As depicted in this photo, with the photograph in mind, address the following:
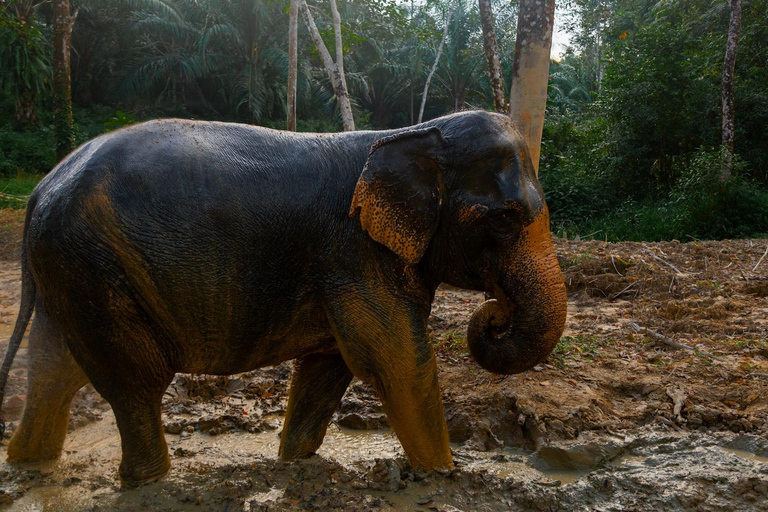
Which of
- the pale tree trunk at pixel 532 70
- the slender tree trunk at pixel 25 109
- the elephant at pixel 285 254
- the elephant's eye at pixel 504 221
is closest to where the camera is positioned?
the elephant at pixel 285 254

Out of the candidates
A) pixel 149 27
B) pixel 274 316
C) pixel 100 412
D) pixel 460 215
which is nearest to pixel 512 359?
pixel 460 215

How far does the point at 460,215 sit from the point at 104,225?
1.55m

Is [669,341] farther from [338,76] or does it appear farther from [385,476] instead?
[338,76]

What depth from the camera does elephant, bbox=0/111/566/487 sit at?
284cm

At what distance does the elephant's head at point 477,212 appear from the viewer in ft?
9.48

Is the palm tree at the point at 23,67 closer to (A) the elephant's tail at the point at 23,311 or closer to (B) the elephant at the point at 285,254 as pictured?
(A) the elephant's tail at the point at 23,311

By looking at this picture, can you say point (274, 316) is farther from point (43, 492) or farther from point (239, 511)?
point (43, 492)

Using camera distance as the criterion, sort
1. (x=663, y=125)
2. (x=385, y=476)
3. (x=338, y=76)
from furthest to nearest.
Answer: (x=663, y=125) < (x=338, y=76) < (x=385, y=476)

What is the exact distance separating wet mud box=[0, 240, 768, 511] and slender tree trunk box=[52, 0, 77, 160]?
9.31 metres

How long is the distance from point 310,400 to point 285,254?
→ 1014 mm

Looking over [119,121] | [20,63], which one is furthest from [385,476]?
[20,63]

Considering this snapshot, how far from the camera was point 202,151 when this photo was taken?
9.81 feet

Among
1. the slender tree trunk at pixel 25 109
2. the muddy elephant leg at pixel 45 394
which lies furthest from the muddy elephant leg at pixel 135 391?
the slender tree trunk at pixel 25 109

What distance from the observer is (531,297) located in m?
2.95
